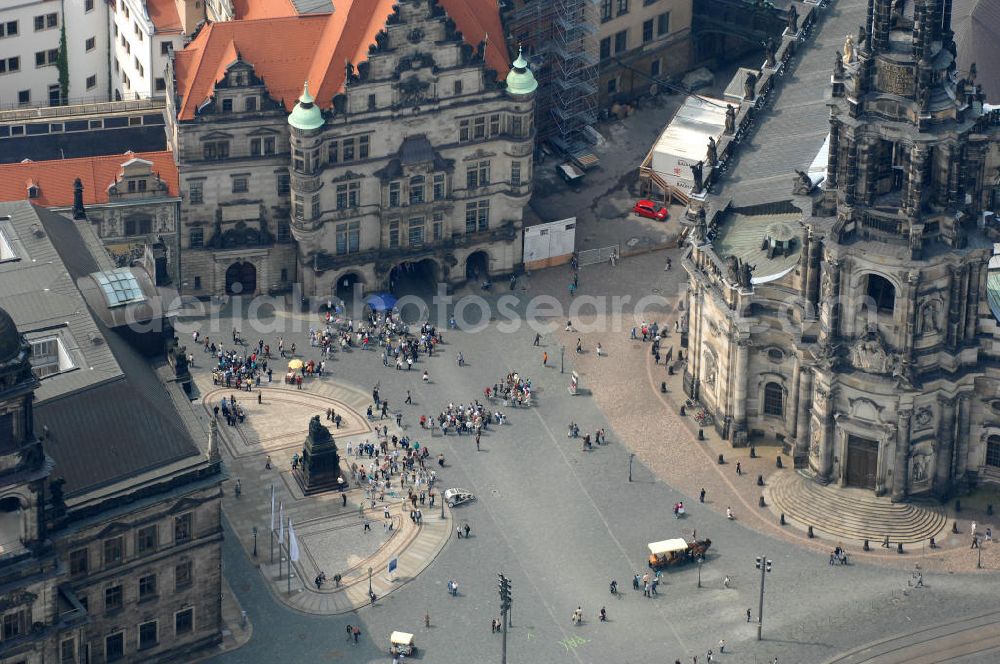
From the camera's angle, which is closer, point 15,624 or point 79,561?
point 15,624

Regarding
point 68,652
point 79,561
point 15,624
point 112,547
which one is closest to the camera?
point 15,624

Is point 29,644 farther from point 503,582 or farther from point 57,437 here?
point 503,582

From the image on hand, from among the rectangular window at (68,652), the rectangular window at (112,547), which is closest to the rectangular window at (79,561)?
the rectangular window at (112,547)

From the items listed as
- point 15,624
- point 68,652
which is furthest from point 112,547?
point 15,624

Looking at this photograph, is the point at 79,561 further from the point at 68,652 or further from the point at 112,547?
the point at 68,652

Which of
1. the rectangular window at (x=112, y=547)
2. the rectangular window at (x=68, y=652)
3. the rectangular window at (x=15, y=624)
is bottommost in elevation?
the rectangular window at (x=68, y=652)

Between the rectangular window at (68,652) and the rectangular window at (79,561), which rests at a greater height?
the rectangular window at (79,561)

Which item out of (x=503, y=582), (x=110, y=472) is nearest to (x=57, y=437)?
(x=110, y=472)

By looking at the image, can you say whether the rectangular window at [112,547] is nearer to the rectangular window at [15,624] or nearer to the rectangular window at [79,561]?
the rectangular window at [79,561]
